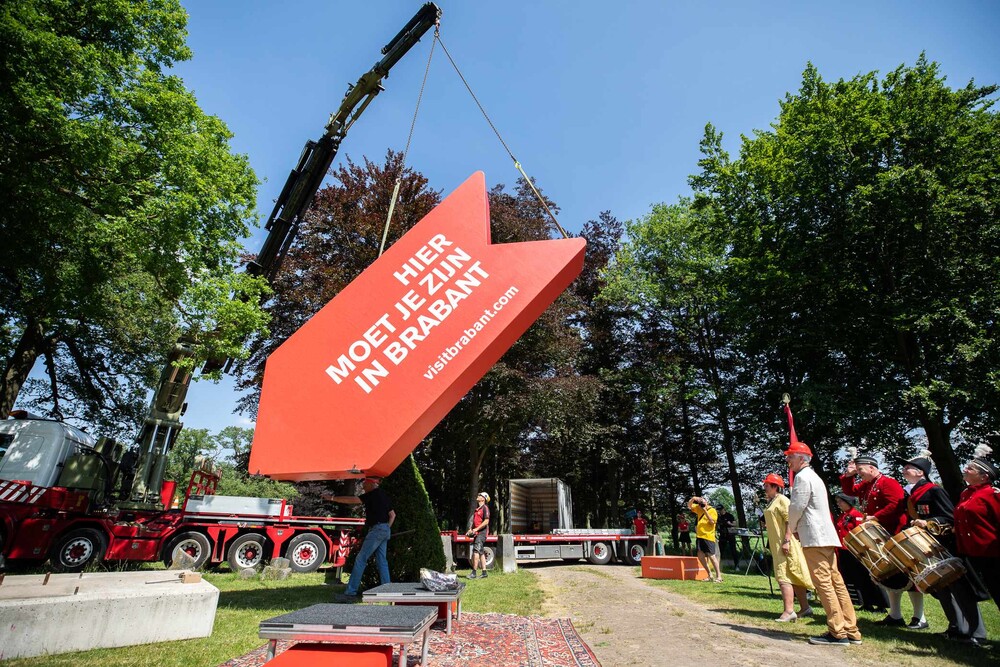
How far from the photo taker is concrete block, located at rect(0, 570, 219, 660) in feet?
13.2

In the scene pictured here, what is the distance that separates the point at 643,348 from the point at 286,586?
2209cm

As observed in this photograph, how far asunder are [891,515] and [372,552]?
20.8 feet

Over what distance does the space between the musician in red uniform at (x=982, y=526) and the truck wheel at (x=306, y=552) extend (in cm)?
1277

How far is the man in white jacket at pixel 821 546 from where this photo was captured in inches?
196

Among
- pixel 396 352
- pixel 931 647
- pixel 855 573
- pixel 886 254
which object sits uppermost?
pixel 886 254

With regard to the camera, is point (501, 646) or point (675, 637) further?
point (675, 637)

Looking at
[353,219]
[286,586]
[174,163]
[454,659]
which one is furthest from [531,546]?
[174,163]

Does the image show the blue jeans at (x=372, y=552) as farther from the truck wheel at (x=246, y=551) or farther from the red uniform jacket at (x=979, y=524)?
the truck wheel at (x=246, y=551)

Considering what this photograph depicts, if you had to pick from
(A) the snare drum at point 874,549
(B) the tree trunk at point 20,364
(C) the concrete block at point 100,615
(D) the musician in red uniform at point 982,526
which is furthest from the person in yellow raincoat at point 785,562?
(B) the tree trunk at point 20,364

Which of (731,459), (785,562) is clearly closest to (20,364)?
(785,562)

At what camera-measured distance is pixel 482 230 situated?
19.0 feet

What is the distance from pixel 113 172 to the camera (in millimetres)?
10844

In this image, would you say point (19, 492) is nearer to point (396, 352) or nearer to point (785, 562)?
point (396, 352)

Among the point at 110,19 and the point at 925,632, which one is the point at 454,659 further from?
the point at 110,19
